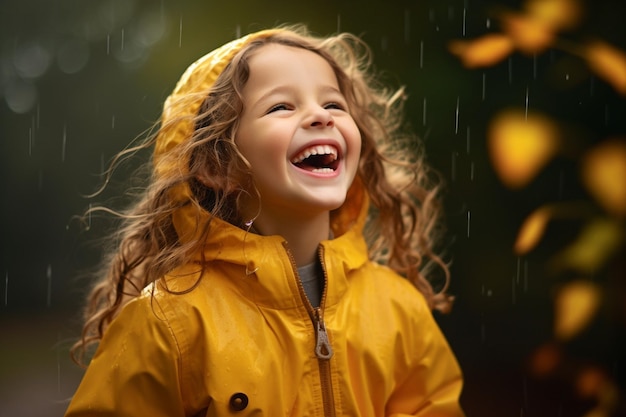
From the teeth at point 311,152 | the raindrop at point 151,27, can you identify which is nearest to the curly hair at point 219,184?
the teeth at point 311,152

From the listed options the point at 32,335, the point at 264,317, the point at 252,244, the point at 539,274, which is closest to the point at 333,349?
the point at 264,317

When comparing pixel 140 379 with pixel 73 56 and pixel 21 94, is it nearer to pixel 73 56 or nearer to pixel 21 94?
pixel 73 56

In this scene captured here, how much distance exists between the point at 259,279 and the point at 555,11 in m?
1.38

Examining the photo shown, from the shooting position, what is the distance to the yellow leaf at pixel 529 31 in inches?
95.9

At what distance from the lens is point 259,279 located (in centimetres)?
175

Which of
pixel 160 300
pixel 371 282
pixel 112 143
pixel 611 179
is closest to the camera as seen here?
pixel 160 300

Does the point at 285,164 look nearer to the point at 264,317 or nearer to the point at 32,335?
the point at 264,317

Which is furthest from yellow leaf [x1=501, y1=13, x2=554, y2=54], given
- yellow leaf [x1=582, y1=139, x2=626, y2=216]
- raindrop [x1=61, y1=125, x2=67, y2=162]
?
raindrop [x1=61, y1=125, x2=67, y2=162]

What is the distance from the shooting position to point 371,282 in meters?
1.97

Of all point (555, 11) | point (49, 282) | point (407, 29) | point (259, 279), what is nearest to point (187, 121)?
point (259, 279)

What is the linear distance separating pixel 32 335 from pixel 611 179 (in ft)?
11.7

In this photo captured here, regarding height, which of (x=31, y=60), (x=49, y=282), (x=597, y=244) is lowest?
(x=49, y=282)

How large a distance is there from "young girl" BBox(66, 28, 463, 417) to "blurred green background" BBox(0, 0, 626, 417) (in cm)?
60

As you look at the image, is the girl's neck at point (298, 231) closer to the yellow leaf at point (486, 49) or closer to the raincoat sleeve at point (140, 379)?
the raincoat sleeve at point (140, 379)
